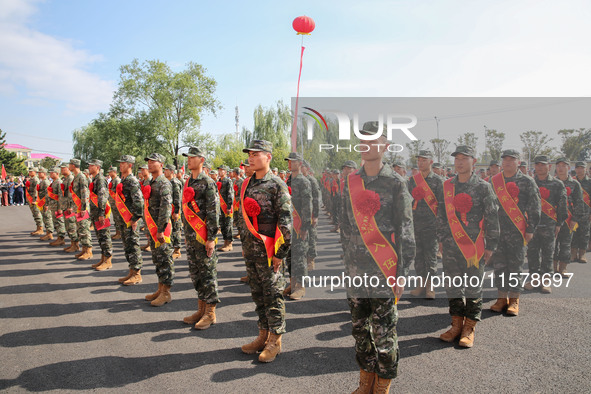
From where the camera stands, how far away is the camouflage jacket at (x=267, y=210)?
11.8ft

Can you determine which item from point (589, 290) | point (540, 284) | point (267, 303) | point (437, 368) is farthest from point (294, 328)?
point (589, 290)

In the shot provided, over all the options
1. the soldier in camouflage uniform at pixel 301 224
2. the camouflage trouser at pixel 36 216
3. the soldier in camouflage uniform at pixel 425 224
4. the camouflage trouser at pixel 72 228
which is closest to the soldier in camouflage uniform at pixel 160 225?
the soldier in camouflage uniform at pixel 301 224

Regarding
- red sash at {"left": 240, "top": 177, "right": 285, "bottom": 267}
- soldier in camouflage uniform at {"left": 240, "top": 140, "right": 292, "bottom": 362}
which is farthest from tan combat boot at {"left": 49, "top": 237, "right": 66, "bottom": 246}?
red sash at {"left": 240, "top": 177, "right": 285, "bottom": 267}

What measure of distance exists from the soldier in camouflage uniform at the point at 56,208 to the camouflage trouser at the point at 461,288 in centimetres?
990

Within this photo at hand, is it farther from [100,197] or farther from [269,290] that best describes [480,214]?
[100,197]

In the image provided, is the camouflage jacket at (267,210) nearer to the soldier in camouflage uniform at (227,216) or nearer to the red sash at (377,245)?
the red sash at (377,245)

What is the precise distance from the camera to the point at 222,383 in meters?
3.17

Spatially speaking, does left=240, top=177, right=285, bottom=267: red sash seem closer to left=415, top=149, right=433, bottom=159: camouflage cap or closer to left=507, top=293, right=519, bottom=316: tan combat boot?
left=415, top=149, right=433, bottom=159: camouflage cap

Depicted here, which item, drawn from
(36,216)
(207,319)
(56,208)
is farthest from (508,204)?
(36,216)

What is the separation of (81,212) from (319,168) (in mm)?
6031

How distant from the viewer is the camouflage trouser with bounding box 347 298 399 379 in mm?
2713

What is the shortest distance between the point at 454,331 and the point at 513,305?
1.39m

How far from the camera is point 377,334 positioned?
2.75 metres

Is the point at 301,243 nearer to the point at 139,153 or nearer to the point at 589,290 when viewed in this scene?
the point at 589,290
